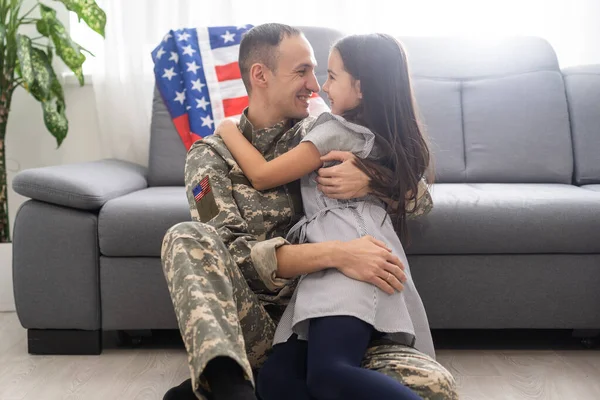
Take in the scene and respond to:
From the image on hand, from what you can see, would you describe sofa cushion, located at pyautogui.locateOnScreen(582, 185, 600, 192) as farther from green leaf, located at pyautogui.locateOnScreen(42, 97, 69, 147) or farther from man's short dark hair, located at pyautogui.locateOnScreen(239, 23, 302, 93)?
green leaf, located at pyautogui.locateOnScreen(42, 97, 69, 147)

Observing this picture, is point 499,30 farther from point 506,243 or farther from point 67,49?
point 67,49

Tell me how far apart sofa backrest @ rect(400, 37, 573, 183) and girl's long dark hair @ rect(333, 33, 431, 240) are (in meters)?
1.04

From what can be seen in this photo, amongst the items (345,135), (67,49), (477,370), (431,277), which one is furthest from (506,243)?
(67,49)

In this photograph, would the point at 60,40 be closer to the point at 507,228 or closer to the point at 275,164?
the point at 275,164

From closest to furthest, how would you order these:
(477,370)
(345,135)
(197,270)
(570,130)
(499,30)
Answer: (197,270)
(345,135)
(477,370)
(570,130)
(499,30)

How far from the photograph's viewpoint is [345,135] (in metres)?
1.63

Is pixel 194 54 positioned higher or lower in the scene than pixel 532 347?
higher

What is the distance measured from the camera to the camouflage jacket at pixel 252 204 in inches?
62.0

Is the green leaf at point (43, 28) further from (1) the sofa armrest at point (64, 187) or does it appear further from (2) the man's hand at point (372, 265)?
(2) the man's hand at point (372, 265)

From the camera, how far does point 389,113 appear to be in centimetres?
161

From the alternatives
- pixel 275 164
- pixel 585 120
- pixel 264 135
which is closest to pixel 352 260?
pixel 275 164

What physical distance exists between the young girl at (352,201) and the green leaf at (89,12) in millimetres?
1341

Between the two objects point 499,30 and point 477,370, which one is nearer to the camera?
point 477,370

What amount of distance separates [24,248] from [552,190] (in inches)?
64.1
